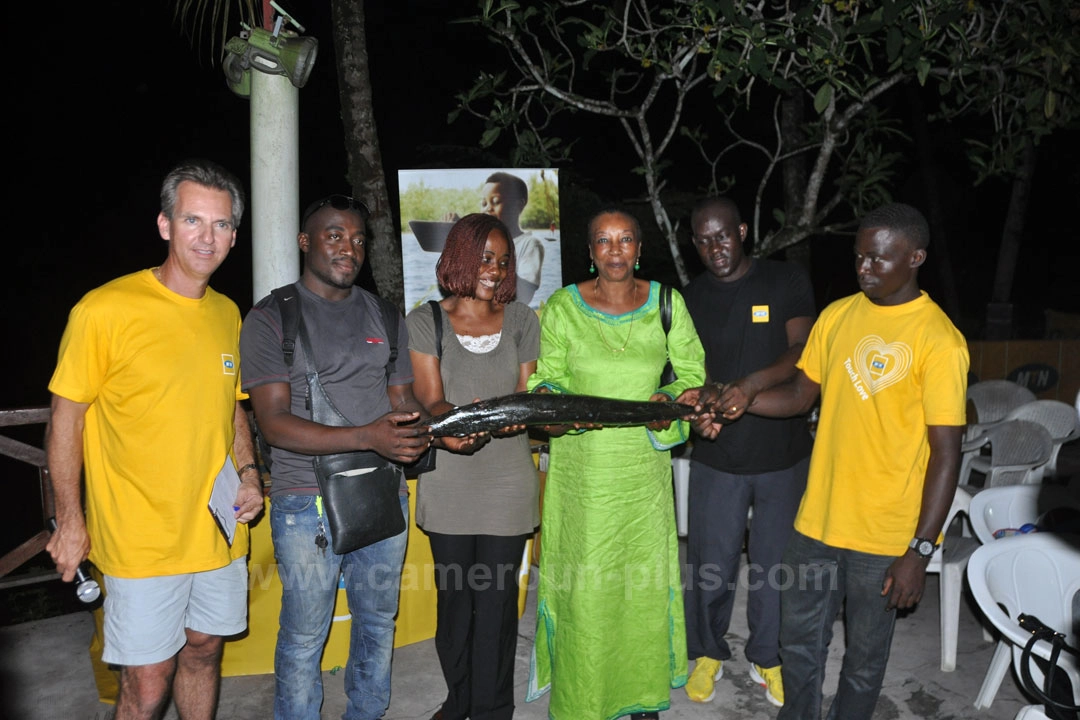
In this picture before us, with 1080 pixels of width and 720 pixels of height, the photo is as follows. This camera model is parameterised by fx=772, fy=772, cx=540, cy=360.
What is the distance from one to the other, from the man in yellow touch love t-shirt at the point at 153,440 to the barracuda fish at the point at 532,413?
89 centimetres

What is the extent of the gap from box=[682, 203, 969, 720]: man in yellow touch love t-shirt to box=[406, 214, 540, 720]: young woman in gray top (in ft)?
3.97

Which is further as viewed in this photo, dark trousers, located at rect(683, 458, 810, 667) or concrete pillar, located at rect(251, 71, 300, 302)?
concrete pillar, located at rect(251, 71, 300, 302)

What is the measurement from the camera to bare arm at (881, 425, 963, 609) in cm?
284

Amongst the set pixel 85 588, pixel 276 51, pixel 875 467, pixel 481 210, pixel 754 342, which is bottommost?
pixel 85 588

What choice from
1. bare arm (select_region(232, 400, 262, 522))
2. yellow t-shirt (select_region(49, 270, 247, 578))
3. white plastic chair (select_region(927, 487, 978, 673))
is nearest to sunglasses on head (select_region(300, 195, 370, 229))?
yellow t-shirt (select_region(49, 270, 247, 578))

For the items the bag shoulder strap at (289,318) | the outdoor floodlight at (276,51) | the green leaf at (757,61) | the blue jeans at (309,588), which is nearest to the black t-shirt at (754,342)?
the green leaf at (757,61)

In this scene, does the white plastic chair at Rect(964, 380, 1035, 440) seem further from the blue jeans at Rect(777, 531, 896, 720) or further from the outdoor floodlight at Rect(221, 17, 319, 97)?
the outdoor floodlight at Rect(221, 17, 319, 97)

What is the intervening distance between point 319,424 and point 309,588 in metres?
0.68

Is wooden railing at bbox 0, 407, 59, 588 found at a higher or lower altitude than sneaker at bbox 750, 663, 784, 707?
higher

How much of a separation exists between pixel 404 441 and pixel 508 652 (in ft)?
3.85

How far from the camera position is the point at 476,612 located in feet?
11.0

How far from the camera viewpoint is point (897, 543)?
2998 millimetres

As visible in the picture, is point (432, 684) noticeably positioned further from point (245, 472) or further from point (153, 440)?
point (153, 440)

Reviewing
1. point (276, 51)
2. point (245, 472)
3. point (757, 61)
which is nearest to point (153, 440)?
point (245, 472)
